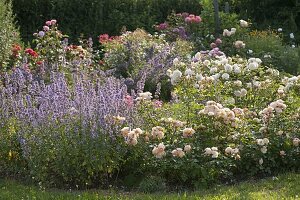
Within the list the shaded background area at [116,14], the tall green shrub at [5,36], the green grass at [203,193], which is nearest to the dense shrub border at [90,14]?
the shaded background area at [116,14]

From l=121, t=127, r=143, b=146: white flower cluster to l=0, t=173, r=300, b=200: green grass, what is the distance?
51 centimetres

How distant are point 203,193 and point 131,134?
90 cm

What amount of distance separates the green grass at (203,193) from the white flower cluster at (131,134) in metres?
0.51

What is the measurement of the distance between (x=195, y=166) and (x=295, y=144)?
1.09 meters

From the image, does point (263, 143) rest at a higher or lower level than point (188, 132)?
lower

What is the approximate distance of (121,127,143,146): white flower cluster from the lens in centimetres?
586

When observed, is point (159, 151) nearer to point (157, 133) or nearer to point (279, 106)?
point (157, 133)

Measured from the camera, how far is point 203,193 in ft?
19.0

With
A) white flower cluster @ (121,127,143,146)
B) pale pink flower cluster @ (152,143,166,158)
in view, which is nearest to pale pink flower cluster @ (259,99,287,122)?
pale pink flower cluster @ (152,143,166,158)

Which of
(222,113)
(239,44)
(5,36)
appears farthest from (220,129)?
(5,36)

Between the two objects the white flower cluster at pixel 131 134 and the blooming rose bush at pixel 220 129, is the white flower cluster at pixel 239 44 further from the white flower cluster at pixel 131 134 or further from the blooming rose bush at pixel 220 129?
the white flower cluster at pixel 131 134

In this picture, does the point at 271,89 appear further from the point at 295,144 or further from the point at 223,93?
the point at 295,144

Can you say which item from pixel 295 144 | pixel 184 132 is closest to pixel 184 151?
pixel 184 132

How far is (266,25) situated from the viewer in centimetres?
1473
